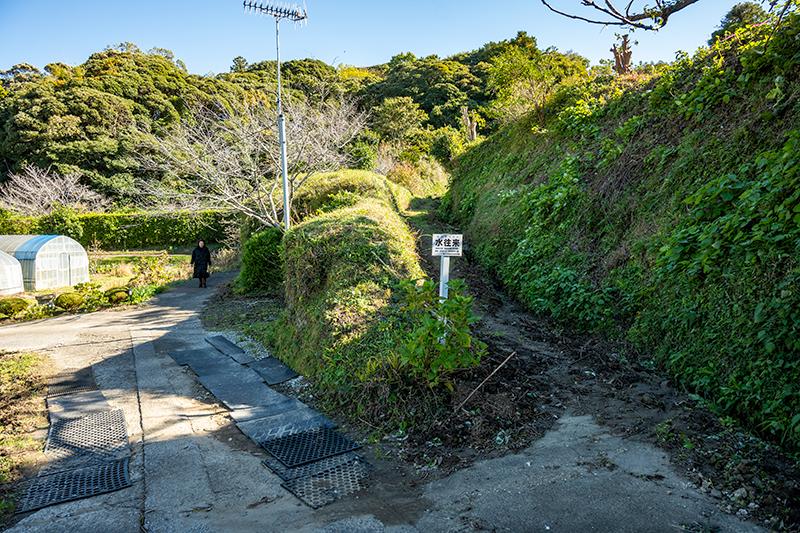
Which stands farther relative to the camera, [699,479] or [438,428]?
[438,428]

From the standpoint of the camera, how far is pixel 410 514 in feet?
9.72

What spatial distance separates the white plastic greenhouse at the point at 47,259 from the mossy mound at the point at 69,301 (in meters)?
4.07

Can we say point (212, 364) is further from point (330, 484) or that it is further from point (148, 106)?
point (148, 106)

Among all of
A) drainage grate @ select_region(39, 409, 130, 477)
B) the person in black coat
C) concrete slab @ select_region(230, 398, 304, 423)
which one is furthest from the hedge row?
concrete slab @ select_region(230, 398, 304, 423)

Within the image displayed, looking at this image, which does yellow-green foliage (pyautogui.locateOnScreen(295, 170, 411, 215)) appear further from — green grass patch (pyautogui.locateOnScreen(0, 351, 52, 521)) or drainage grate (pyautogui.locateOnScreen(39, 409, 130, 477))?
drainage grate (pyautogui.locateOnScreen(39, 409, 130, 477))

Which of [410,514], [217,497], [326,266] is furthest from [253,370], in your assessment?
[410,514]

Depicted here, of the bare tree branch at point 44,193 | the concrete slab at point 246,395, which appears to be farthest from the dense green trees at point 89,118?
the concrete slab at point 246,395

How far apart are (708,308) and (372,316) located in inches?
141

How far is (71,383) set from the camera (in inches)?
227

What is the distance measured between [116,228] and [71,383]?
74.9 ft

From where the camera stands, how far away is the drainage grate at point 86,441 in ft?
→ 12.6

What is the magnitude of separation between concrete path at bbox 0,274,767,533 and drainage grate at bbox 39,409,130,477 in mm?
163

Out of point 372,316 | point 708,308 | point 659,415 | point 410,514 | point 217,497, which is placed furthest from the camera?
Answer: point 372,316

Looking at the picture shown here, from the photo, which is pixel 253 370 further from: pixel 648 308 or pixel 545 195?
pixel 545 195
